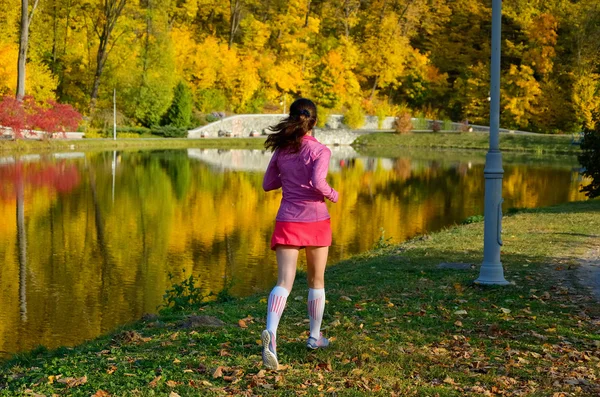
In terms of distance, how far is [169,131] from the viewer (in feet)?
191

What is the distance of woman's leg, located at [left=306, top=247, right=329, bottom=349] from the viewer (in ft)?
20.3

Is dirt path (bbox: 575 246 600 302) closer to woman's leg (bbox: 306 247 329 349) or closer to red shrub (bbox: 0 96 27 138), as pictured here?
woman's leg (bbox: 306 247 329 349)

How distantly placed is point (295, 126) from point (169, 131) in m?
53.2

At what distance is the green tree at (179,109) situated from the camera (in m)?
60.1

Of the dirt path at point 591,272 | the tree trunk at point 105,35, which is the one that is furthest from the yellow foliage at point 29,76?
the dirt path at point 591,272

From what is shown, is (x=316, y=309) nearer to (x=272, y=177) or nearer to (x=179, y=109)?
(x=272, y=177)

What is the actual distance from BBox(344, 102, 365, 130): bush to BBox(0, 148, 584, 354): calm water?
30.2 m

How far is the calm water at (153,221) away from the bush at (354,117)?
3025 cm

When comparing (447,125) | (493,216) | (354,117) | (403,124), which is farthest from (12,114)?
(447,125)

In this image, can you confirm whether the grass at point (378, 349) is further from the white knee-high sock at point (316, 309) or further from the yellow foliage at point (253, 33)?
the yellow foliage at point (253, 33)

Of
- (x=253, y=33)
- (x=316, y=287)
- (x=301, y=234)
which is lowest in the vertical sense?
(x=316, y=287)

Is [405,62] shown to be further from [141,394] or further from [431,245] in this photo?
[141,394]

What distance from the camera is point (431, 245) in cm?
1352

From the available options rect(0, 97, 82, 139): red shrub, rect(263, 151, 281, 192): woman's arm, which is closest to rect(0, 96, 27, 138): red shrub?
rect(0, 97, 82, 139): red shrub
